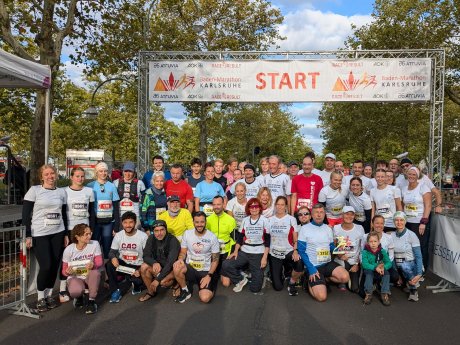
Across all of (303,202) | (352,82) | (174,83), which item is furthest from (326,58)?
(303,202)

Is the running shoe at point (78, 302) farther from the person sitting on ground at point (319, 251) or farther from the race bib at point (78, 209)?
the person sitting on ground at point (319, 251)

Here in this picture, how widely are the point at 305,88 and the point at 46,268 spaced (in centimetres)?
872

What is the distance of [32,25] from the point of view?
26.7ft

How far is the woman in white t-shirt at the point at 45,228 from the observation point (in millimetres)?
4863

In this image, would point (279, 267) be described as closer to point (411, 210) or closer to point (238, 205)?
point (238, 205)

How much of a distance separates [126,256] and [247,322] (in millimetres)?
1908

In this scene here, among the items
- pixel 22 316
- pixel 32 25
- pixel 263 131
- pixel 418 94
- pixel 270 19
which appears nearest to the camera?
pixel 22 316

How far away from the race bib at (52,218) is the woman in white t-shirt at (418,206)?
5.04 m

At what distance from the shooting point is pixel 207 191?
6605mm

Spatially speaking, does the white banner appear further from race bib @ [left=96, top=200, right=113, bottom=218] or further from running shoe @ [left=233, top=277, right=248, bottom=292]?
race bib @ [left=96, top=200, right=113, bottom=218]

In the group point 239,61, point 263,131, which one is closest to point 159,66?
point 239,61

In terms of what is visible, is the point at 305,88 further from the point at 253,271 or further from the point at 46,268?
the point at 46,268

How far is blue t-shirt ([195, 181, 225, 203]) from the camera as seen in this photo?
21.6 feet

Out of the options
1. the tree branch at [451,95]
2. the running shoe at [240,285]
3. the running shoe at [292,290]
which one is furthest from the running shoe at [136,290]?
the tree branch at [451,95]
